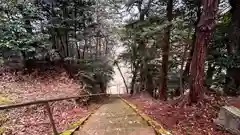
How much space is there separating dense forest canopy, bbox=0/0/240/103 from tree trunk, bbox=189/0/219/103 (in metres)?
1.69

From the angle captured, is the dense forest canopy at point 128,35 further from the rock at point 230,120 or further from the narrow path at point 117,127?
the narrow path at point 117,127

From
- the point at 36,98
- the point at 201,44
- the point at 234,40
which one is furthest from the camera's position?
the point at 234,40

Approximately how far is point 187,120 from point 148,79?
10.0 m

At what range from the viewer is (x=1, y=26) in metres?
9.16

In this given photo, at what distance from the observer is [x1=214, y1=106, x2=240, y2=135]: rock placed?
413 centimetres

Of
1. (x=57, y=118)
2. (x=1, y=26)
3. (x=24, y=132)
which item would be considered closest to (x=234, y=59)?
(x=57, y=118)

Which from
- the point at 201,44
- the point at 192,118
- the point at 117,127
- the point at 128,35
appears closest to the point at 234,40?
the point at 201,44

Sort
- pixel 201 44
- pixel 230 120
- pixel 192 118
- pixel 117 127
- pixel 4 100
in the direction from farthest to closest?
pixel 4 100 → pixel 201 44 → pixel 192 118 → pixel 117 127 → pixel 230 120

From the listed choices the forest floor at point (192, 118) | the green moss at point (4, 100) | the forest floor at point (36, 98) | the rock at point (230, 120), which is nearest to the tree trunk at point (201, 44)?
the forest floor at point (192, 118)

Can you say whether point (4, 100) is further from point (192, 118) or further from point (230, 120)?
point (230, 120)

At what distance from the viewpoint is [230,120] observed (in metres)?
4.31

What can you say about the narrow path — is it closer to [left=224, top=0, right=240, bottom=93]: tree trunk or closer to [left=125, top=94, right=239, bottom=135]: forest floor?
[left=125, top=94, right=239, bottom=135]: forest floor

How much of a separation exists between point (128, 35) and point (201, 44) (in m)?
7.95

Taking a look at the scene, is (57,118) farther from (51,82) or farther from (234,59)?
(234,59)
